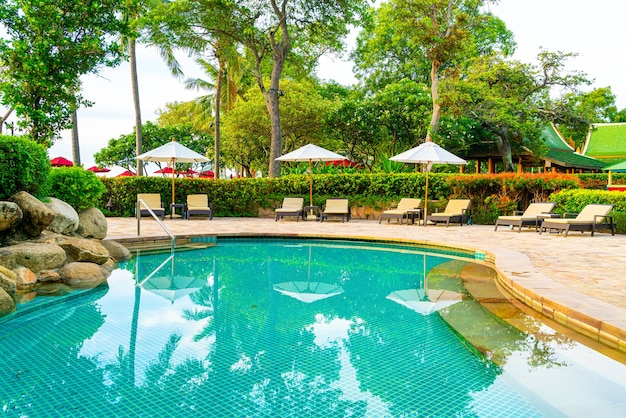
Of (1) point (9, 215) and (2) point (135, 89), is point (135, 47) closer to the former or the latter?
(2) point (135, 89)

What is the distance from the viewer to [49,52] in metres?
13.3

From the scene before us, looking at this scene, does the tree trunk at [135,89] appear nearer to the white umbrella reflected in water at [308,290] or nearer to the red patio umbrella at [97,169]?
the red patio umbrella at [97,169]

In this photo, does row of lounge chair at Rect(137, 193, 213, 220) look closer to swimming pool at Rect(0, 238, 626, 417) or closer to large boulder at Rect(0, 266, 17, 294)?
swimming pool at Rect(0, 238, 626, 417)

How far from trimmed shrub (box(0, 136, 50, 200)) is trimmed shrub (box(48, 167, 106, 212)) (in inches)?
43.9

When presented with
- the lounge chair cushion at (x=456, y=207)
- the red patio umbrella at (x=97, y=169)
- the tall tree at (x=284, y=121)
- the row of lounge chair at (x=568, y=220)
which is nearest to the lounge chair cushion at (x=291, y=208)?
the lounge chair cushion at (x=456, y=207)

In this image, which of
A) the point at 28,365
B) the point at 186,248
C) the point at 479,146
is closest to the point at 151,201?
the point at 186,248

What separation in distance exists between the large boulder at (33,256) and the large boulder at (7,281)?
21.3 inches

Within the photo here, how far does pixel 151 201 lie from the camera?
16562 millimetres

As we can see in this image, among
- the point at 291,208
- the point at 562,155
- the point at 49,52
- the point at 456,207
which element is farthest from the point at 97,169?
the point at 562,155

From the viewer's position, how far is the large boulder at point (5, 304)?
5781 millimetres

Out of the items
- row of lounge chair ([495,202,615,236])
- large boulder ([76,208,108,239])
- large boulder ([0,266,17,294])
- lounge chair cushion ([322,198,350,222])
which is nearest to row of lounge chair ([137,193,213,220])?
lounge chair cushion ([322,198,350,222])

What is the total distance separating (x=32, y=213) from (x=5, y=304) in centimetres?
256

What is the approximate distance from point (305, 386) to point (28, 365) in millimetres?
2373

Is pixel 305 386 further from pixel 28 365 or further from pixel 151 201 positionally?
pixel 151 201
